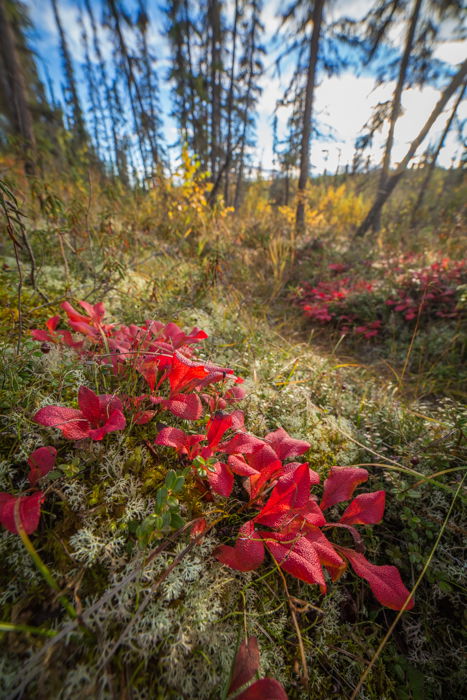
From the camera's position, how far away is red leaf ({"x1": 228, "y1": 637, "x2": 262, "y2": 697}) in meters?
0.55

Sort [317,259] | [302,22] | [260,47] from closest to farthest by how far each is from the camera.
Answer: [317,259]
[302,22]
[260,47]

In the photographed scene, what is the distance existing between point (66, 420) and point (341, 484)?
88 cm

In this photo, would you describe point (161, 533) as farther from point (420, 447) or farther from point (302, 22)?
point (302, 22)

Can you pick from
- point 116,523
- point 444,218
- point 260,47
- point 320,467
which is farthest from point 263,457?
point 260,47

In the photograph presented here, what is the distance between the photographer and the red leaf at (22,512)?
1.86 ft

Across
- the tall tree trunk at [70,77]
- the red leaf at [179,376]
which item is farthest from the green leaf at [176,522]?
the tall tree trunk at [70,77]

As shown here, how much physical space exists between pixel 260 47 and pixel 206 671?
15.2 metres

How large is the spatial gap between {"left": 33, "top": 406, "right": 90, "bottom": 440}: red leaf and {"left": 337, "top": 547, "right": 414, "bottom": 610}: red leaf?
867 mm

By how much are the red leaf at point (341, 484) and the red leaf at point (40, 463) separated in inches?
32.4

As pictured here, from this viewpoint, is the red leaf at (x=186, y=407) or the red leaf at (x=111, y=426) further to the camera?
the red leaf at (x=186, y=407)

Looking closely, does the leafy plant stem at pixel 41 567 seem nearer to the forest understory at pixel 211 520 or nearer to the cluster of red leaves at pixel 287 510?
the forest understory at pixel 211 520

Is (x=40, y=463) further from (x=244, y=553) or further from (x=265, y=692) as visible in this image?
Result: (x=265, y=692)

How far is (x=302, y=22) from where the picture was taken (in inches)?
245

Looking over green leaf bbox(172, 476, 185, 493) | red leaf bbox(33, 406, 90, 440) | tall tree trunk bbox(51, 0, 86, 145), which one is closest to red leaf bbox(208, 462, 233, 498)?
green leaf bbox(172, 476, 185, 493)
